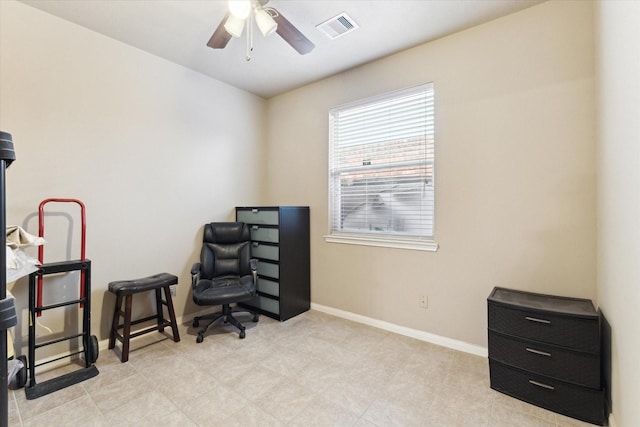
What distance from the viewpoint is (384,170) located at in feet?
9.32

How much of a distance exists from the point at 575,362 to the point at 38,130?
382 centimetres

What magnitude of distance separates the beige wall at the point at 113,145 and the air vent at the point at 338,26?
152 cm

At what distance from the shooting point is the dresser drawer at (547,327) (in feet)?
5.22

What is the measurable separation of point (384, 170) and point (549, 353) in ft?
6.04

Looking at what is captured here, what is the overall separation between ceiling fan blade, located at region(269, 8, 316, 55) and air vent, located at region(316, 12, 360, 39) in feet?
1.29

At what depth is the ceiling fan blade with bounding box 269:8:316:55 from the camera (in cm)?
175

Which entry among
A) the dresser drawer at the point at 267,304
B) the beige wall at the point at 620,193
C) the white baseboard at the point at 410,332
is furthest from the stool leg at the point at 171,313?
the beige wall at the point at 620,193

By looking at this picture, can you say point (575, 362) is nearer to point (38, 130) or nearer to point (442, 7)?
point (442, 7)

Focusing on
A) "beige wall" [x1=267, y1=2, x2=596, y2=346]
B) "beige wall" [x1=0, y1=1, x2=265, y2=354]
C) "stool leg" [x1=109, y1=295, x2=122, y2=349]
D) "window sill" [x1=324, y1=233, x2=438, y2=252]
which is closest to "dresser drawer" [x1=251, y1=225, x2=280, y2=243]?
"beige wall" [x1=0, y1=1, x2=265, y2=354]

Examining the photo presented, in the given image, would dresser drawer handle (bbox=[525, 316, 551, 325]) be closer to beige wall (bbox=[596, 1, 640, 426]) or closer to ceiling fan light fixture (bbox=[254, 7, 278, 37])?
beige wall (bbox=[596, 1, 640, 426])

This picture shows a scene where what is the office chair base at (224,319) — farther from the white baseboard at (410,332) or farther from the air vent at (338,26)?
the air vent at (338,26)

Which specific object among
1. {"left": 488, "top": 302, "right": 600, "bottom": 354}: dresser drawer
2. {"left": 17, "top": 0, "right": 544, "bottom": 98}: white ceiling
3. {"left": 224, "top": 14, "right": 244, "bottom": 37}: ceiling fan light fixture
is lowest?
{"left": 488, "top": 302, "right": 600, "bottom": 354}: dresser drawer

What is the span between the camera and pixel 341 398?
5.95 feet

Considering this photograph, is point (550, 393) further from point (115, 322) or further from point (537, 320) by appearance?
point (115, 322)
